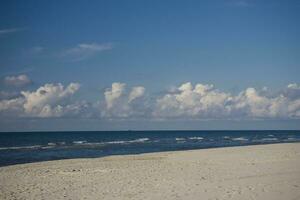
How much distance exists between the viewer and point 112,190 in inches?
559

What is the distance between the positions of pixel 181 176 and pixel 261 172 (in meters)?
3.65

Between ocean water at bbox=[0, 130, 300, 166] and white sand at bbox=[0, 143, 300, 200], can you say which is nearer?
white sand at bbox=[0, 143, 300, 200]

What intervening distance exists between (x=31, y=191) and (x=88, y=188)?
2011mm

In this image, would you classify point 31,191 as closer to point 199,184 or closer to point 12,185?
point 12,185

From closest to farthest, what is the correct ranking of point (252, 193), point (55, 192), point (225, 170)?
point (252, 193), point (55, 192), point (225, 170)

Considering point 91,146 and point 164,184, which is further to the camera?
point 91,146

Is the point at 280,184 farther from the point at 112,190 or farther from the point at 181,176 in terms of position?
the point at 112,190

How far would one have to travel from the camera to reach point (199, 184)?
1493 centimetres

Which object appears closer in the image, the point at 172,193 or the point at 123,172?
the point at 172,193

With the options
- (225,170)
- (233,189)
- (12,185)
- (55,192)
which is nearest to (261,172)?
(225,170)

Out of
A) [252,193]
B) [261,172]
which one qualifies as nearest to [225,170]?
[261,172]

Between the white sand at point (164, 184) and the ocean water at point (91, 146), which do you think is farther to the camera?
the ocean water at point (91, 146)

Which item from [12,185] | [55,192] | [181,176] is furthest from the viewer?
[181,176]

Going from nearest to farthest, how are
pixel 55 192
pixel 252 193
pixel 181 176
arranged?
pixel 252 193, pixel 55 192, pixel 181 176
